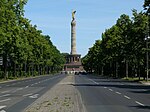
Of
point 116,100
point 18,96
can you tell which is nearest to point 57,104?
point 116,100

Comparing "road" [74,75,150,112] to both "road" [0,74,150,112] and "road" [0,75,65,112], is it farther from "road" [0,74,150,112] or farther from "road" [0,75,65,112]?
"road" [0,75,65,112]

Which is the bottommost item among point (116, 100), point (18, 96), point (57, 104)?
point (57, 104)

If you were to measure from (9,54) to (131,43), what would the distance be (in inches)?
876

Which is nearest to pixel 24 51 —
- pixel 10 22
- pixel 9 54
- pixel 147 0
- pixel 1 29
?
pixel 9 54

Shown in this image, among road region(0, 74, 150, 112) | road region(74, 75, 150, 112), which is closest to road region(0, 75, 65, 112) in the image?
road region(0, 74, 150, 112)

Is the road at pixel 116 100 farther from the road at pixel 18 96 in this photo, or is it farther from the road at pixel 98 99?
the road at pixel 18 96

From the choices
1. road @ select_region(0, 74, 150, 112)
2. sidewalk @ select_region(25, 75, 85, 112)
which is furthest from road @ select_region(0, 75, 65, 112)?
sidewalk @ select_region(25, 75, 85, 112)

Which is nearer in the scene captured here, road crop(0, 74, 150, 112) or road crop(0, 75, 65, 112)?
road crop(0, 74, 150, 112)

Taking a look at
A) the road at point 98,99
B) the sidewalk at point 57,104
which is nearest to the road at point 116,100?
the road at point 98,99

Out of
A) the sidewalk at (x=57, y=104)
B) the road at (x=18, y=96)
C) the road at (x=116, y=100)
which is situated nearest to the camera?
the sidewalk at (x=57, y=104)

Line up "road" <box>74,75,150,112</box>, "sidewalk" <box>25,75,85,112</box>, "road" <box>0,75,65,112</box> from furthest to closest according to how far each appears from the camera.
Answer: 1. "road" <box>0,75,65,112</box>
2. "road" <box>74,75,150,112</box>
3. "sidewalk" <box>25,75,85,112</box>

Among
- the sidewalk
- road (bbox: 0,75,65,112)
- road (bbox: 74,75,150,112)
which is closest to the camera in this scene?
the sidewalk

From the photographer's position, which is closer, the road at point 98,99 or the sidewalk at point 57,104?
the sidewalk at point 57,104

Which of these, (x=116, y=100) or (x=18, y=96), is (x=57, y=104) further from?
(x=18, y=96)
